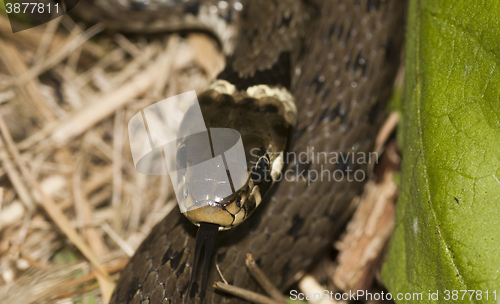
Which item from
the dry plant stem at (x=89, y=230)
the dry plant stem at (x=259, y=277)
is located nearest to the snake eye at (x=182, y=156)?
the dry plant stem at (x=259, y=277)

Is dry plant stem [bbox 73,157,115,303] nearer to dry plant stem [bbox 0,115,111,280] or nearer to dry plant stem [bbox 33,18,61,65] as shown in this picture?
dry plant stem [bbox 0,115,111,280]

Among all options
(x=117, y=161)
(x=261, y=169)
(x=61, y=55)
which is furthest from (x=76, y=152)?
(x=261, y=169)

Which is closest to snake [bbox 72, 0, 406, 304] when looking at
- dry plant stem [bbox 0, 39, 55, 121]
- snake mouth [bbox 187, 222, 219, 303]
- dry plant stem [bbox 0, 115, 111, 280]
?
snake mouth [bbox 187, 222, 219, 303]

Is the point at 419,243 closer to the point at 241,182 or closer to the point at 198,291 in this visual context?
the point at 241,182

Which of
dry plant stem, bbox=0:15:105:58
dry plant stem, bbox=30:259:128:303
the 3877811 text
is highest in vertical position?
the 3877811 text

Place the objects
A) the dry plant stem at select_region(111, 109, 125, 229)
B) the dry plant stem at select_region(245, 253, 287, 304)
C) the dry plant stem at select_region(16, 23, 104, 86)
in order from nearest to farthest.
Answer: the dry plant stem at select_region(245, 253, 287, 304), the dry plant stem at select_region(111, 109, 125, 229), the dry plant stem at select_region(16, 23, 104, 86)

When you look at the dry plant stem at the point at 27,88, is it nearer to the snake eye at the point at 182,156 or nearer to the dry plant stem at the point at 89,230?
the dry plant stem at the point at 89,230

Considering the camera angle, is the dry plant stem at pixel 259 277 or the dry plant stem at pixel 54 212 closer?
the dry plant stem at pixel 259 277
